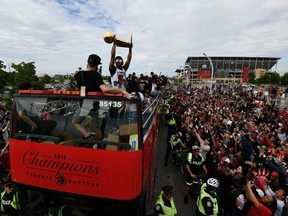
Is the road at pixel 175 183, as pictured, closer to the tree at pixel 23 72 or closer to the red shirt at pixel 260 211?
the red shirt at pixel 260 211

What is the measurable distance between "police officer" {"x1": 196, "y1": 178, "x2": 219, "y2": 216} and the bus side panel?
8.29 ft

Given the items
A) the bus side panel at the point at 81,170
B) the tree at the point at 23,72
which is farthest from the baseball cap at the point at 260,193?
the tree at the point at 23,72

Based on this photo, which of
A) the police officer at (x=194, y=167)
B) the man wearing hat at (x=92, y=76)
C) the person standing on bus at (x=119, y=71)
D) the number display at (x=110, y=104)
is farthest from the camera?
the police officer at (x=194, y=167)

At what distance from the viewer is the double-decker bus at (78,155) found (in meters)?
3.01

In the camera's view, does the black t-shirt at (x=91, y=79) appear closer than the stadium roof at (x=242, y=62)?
Yes

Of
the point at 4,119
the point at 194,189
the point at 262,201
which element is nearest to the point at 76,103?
the point at 262,201

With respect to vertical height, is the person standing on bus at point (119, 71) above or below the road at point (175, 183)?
above

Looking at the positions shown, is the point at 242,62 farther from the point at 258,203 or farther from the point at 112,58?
the point at 112,58

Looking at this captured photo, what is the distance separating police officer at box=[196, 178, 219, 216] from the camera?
4980 millimetres

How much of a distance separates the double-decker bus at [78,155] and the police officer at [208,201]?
90.5 inches

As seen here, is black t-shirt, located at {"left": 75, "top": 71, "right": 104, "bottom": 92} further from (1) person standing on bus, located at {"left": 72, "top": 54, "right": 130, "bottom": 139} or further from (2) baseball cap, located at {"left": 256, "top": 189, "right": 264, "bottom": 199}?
(2) baseball cap, located at {"left": 256, "top": 189, "right": 264, "bottom": 199}

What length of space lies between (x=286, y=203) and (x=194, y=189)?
3.87 meters

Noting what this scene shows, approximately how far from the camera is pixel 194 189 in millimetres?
8438

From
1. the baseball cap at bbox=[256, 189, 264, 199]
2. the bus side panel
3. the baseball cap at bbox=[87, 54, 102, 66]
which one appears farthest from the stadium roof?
the bus side panel
